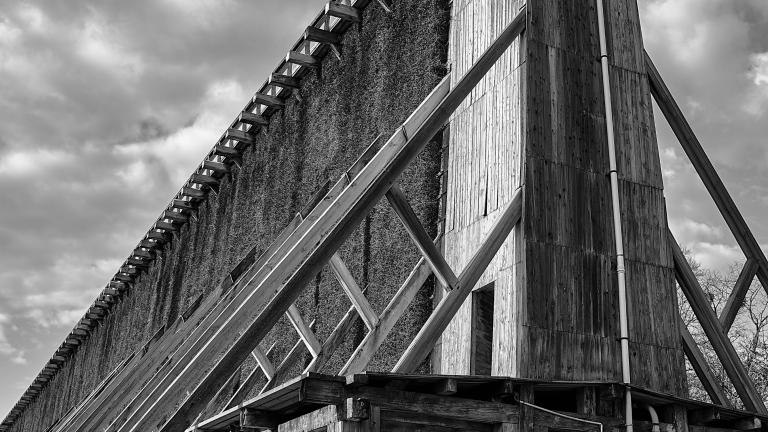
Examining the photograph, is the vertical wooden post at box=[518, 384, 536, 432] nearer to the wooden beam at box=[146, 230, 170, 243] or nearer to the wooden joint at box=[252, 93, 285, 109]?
the wooden joint at box=[252, 93, 285, 109]

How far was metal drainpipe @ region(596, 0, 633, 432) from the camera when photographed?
824 centimetres

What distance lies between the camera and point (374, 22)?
14.2 m

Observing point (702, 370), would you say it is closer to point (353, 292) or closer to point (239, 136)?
point (353, 292)

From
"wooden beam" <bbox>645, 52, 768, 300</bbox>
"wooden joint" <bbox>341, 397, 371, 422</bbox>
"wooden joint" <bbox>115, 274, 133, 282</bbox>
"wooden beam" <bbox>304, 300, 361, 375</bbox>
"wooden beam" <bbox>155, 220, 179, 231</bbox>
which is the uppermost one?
"wooden beam" <bbox>155, 220, 179, 231</bbox>

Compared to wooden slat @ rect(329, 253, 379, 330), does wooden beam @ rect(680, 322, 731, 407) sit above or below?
below

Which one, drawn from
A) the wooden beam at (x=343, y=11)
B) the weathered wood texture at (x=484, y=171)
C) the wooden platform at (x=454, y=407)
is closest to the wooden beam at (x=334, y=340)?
the weathered wood texture at (x=484, y=171)

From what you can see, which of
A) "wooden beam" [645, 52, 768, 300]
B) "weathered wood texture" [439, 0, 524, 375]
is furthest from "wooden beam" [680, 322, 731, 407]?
"weathered wood texture" [439, 0, 524, 375]

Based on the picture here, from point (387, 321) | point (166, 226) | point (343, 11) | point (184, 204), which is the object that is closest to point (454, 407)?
point (387, 321)

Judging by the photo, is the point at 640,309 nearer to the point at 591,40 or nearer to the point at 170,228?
the point at 591,40

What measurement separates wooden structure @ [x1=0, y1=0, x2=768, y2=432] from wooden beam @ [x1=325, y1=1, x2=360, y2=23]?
3.78 metres

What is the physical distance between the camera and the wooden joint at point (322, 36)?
1563cm

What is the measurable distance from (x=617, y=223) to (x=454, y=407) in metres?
3.21

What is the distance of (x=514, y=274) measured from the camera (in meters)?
8.51

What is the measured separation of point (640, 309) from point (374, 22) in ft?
24.4
